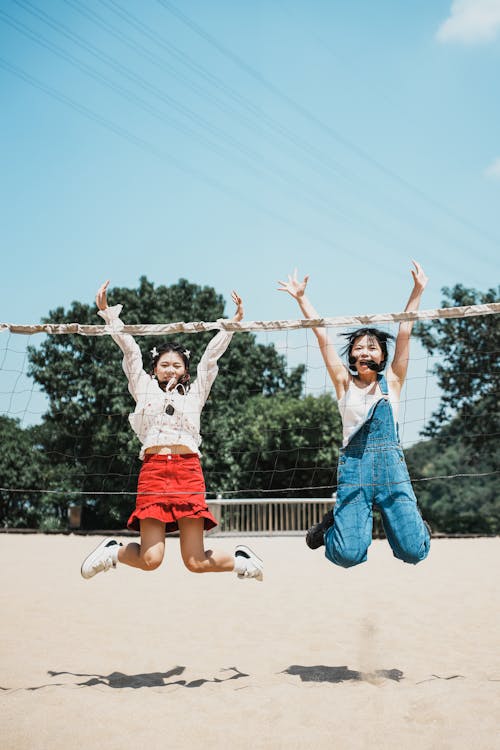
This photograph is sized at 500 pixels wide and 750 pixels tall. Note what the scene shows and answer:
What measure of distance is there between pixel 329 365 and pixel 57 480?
23.6 meters

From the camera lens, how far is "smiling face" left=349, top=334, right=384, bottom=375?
18.2 ft

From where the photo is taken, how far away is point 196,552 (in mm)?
5133

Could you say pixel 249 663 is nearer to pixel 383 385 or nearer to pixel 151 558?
pixel 151 558

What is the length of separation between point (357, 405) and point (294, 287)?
1.10m

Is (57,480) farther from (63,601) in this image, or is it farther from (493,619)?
(493,619)

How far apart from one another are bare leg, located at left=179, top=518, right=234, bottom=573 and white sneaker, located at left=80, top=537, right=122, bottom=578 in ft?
1.62

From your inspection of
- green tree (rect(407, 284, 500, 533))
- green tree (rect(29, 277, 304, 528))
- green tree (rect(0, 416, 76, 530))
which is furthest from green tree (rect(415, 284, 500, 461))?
green tree (rect(0, 416, 76, 530))

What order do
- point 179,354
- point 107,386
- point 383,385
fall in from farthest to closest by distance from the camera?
point 107,386
point 179,354
point 383,385

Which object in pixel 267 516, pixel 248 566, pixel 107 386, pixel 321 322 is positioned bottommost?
pixel 248 566

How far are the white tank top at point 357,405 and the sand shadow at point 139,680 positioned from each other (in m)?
1.94

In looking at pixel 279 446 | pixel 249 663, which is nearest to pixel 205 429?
pixel 279 446

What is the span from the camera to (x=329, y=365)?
5492 mm

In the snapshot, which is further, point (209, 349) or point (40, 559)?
point (40, 559)

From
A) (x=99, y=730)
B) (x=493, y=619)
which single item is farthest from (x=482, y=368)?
(x=99, y=730)
